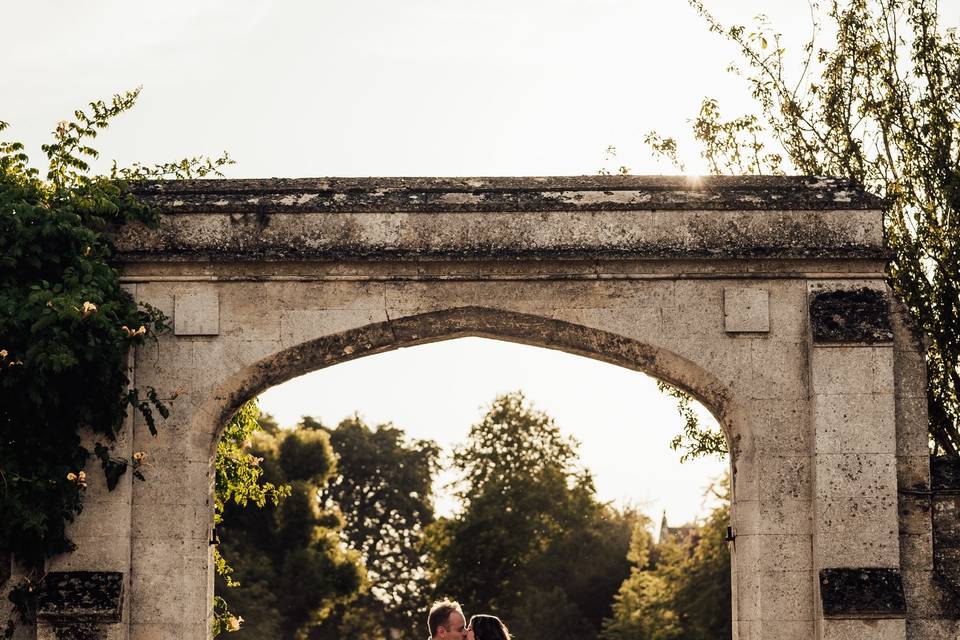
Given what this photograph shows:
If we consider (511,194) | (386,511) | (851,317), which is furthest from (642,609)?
(511,194)

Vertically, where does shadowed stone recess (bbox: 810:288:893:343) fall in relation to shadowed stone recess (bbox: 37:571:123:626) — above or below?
above

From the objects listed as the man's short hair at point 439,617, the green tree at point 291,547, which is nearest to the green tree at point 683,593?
the green tree at point 291,547

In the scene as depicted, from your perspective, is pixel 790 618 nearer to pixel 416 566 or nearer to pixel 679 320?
pixel 679 320

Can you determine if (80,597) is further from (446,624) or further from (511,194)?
(511,194)

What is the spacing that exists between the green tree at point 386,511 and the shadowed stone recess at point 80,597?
32.5m

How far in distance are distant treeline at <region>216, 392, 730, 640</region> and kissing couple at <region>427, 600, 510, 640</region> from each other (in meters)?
17.6

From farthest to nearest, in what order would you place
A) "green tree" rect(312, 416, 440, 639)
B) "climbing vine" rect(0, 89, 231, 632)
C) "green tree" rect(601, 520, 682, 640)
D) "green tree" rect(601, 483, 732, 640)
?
"green tree" rect(312, 416, 440, 639)
"green tree" rect(601, 520, 682, 640)
"green tree" rect(601, 483, 732, 640)
"climbing vine" rect(0, 89, 231, 632)

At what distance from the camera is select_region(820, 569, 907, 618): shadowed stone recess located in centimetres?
Answer: 1010

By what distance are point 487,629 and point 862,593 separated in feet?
8.33

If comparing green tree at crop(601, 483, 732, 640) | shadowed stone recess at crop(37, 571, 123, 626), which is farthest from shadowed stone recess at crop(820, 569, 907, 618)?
green tree at crop(601, 483, 732, 640)

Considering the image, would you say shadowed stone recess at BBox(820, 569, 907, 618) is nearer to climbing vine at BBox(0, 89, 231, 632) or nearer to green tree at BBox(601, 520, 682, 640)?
climbing vine at BBox(0, 89, 231, 632)

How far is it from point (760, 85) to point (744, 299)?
208 inches

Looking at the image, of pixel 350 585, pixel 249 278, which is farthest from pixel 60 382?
pixel 350 585

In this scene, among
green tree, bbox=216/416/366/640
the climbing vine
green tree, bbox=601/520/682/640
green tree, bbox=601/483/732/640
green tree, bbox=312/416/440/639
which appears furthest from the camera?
green tree, bbox=312/416/440/639
